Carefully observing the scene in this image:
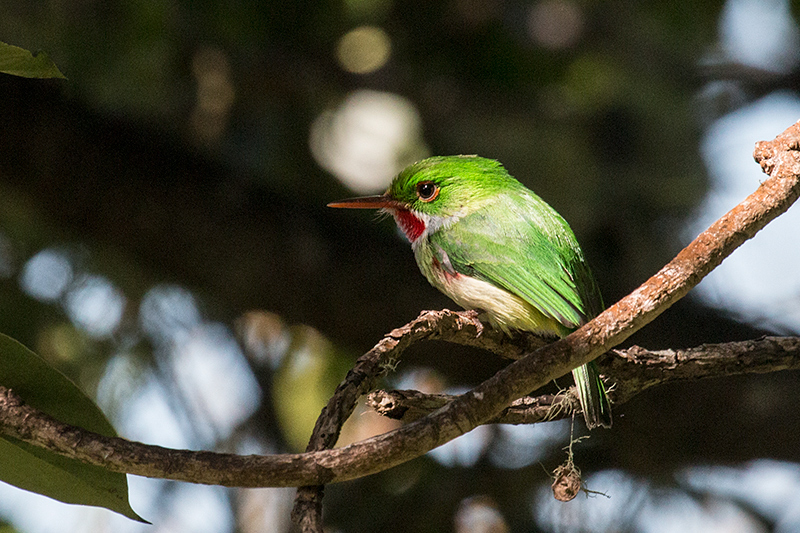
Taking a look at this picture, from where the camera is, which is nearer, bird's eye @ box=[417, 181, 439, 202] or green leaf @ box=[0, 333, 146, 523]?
green leaf @ box=[0, 333, 146, 523]

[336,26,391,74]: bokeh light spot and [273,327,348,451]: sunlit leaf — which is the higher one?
[336,26,391,74]: bokeh light spot

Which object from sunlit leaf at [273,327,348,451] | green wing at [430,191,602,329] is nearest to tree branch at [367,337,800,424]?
green wing at [430,191,602,329]

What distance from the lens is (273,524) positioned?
368 cm

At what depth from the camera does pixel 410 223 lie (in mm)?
2871

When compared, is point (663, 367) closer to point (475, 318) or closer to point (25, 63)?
point (475, 318)

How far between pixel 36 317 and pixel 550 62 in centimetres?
272

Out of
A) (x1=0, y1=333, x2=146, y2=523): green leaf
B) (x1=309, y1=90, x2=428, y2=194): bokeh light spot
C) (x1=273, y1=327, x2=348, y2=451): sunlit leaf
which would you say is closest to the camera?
(x1=0, y1=333, x2=146, y2=523): green leaf

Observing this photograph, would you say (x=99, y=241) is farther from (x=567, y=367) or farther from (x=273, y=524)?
(x=567, y=367)

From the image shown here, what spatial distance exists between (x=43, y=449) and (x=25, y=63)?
27.7 inches

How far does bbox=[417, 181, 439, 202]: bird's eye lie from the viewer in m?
2.77

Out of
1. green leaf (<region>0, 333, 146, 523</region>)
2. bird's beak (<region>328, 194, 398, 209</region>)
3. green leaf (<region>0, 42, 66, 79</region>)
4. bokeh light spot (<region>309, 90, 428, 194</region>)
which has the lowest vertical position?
green leaf (<region>0, 333, 146, 523</region>)

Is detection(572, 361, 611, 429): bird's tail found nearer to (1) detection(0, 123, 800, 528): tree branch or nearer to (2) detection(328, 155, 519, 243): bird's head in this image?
(1) detection(0, 123, 800, 528): tree branch

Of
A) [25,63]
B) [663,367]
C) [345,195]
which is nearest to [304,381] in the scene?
[345,195]

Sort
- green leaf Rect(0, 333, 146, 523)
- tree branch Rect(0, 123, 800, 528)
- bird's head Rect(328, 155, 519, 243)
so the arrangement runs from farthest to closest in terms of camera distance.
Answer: bird's head Rect(328, 155, 519, 243) < green leaf Rect(0, 333, 146, 523) < tree branch Rect(0, 123, 800, 528)
